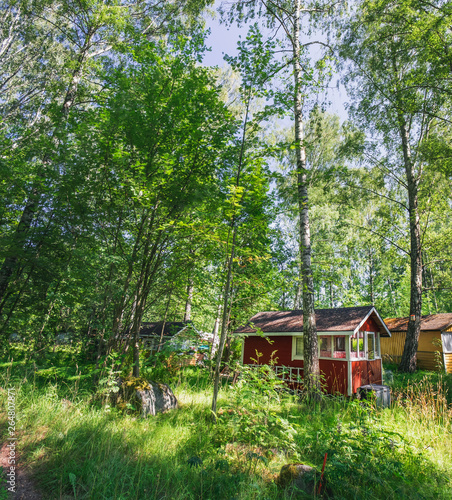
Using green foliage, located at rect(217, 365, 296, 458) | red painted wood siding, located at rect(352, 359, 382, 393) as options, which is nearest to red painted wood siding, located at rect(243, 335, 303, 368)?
red painted wood siding, located at rect(352, 359, 382, 393)

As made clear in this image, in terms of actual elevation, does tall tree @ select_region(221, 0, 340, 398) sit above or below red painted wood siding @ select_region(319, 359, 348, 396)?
above

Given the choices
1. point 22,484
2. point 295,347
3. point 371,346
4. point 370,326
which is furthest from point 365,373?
point 22,484

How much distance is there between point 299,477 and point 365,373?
30.0 ft

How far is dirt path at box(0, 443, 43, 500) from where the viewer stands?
224 cm

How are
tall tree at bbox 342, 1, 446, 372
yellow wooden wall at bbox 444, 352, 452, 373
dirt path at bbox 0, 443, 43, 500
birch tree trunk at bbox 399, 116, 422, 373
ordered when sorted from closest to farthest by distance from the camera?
1. dirt path at bbox 0, 443, 43, 500
2. tall tree at bbox 342, 1, 446, 372
3. birch tree trunk at bbox 399, 116, 422, 373
4. yellow wooden wall at bbox 444, 352, 452, 373

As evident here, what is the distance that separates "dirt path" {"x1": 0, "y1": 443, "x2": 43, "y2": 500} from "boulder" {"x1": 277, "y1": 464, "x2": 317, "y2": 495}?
2.26 metres

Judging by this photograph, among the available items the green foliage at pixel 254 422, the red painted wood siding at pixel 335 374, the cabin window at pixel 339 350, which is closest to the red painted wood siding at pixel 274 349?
the red painted wood siding at pixel 335 374

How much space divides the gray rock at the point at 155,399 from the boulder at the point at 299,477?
7.87 ft

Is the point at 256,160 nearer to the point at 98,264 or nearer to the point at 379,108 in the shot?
the point at 98,264

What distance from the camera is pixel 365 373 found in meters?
10.2

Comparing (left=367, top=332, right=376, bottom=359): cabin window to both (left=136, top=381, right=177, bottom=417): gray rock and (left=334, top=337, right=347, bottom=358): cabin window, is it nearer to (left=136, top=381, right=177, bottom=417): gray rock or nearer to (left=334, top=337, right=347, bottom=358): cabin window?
(left=334, top=337, right=347, bottom=358): cabin window

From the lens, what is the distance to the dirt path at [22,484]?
7.34ft

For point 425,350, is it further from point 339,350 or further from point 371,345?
point 371,345

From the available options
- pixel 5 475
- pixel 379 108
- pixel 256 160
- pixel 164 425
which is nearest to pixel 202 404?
pixel 164 425
